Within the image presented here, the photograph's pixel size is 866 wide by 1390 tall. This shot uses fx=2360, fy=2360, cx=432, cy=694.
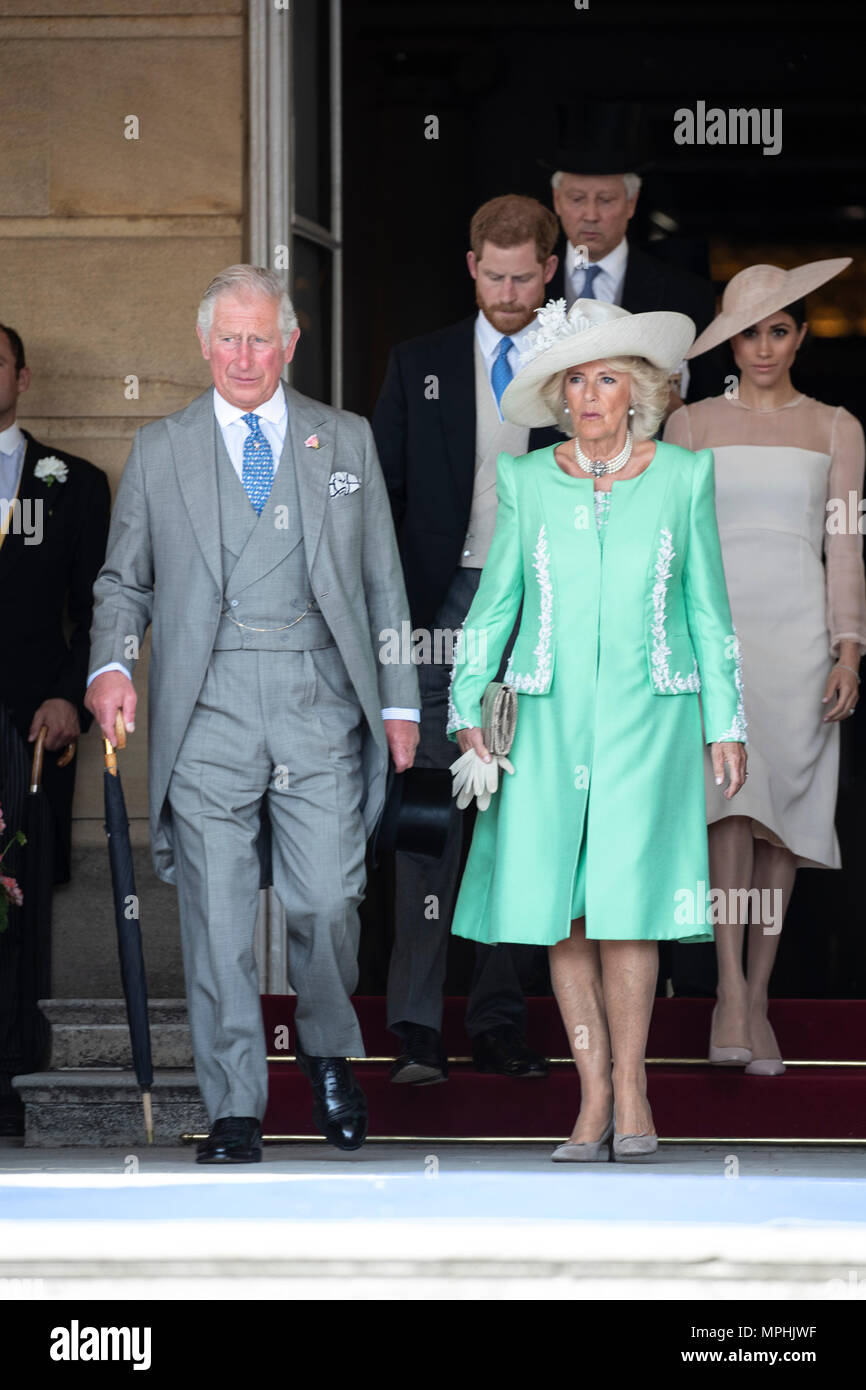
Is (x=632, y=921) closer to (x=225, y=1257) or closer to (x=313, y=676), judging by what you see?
(x=313, y=676)

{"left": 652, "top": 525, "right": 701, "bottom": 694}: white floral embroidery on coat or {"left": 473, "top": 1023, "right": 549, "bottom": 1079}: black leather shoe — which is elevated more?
{"left": 652, "top": 525, "right": 701, "bottom": 694}: white floral embroidery on coat

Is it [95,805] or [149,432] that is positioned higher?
[149,432]

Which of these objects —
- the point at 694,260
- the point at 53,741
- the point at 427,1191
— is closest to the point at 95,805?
the point at 53,741

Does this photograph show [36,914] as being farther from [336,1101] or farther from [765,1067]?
[765,1067]

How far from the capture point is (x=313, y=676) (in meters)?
5.16

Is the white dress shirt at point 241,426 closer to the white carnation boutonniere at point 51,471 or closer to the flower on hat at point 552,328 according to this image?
the flower on hat at point 552,328

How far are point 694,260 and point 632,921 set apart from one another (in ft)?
9.19

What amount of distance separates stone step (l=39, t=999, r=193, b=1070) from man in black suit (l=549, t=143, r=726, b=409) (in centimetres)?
215

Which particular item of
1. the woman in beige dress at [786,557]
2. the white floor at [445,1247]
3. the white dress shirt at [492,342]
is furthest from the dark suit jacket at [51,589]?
the white floor at [445,1247]

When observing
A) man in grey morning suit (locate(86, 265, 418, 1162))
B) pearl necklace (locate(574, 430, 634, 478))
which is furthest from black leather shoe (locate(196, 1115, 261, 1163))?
pearl necklace (locate(574, 430, 634, 478))

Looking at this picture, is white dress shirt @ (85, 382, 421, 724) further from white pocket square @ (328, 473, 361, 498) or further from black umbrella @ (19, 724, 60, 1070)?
black umbrella @ (19, 724, 60, 1070)

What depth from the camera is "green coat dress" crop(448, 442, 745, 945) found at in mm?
4992

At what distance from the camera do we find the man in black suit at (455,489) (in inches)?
226

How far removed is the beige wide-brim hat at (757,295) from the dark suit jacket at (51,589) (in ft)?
6.03
